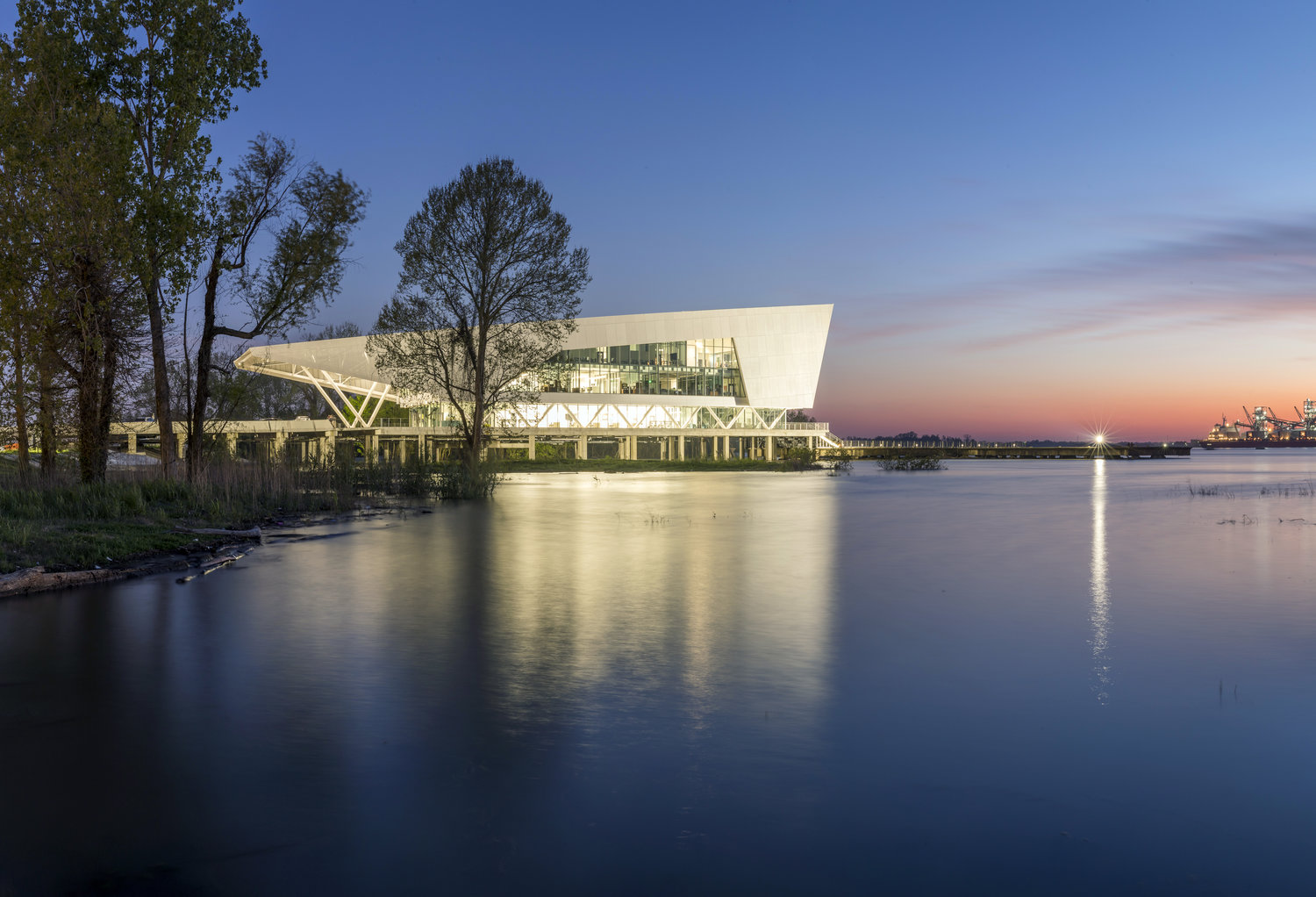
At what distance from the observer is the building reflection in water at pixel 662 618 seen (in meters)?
7.18

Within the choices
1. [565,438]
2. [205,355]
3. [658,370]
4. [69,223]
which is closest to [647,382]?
[658,370]

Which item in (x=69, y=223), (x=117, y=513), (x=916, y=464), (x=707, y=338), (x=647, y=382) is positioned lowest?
(x=916, y=464)

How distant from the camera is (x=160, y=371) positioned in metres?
22.9

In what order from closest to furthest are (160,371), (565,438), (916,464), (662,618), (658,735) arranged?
(658,735)
(662,618)
(160,371)
(916,464)
(565,438)

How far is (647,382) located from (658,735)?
76268 millimetres

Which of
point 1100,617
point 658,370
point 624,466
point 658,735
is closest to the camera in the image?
point 658,735

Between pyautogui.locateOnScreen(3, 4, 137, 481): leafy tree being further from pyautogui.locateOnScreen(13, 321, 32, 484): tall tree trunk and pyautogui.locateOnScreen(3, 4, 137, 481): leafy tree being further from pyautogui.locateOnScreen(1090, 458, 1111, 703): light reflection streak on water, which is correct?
pyautogui.locateOnScreen(1090, 458, 1111, 703): light reflection streak on water

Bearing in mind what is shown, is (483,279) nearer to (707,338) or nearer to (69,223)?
(69,223)

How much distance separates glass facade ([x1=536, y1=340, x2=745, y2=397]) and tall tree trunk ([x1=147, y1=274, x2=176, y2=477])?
179ft

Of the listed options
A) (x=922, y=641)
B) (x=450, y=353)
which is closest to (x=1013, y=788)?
(x=922, y=641)

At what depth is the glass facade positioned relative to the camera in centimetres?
8025

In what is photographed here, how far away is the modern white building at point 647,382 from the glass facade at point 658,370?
8cm

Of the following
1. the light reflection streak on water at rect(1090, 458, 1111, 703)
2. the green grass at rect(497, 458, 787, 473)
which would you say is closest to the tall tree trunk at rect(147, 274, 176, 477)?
the light reflection streak on water at rect(1090, 458, 1111, 703)

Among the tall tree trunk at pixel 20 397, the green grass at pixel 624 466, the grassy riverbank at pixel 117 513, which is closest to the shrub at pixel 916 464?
the green grass at pixel 624 466
